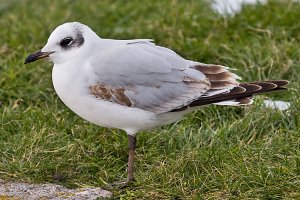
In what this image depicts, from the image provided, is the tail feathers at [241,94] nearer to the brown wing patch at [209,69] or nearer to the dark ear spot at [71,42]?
the brown wing patch at [209,69]

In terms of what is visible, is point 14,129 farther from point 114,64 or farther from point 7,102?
point 114,64

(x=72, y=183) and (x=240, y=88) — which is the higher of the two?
(x=240, y=88)

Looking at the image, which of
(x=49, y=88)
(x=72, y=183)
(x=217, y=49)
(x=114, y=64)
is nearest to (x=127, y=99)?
(x=114, y=64)

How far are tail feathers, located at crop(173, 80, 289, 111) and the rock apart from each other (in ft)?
2.17

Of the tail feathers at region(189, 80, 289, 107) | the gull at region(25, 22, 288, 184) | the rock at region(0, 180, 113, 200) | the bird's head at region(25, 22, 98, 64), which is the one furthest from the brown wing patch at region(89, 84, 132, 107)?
the rock at region(0, 180, 113, 200)

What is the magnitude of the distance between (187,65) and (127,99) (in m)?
0.42

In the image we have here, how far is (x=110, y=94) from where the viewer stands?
441cm

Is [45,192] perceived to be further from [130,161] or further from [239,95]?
[239,95]

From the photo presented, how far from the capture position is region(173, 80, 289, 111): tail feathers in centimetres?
449

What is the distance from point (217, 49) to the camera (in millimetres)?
6227

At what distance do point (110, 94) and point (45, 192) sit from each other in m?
0.63

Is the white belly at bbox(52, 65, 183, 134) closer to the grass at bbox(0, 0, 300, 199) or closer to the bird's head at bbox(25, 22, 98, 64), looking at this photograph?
the bird's head at bbox(25, 22, 98, 64)

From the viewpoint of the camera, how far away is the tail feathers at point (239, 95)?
14.7 ft

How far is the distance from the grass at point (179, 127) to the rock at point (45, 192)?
0.10 metres
